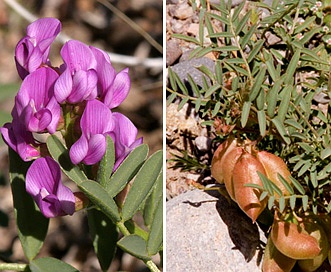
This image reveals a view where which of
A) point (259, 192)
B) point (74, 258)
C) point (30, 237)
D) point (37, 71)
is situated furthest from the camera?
point (74, 258)

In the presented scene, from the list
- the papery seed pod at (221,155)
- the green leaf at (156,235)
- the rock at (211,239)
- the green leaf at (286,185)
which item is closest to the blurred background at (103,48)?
the rock at (211,239)

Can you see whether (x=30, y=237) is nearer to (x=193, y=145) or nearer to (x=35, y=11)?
(x=193, y=145)

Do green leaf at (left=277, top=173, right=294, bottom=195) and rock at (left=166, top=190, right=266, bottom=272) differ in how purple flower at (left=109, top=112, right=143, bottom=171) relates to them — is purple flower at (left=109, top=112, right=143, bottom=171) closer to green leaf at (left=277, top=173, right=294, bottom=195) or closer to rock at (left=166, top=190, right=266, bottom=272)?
green leaf at (left=277, top=173, right=294, bottom=195)

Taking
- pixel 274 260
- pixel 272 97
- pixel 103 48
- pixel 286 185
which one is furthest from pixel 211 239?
pixel 103 48

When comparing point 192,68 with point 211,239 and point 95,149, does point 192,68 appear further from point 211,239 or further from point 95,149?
point 95,149

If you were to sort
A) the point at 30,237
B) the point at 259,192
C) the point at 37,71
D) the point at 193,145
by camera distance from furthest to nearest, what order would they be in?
1. the point at 193,145
2. the point at 259,192
3. the point at 30,237
4. the point at 37,71

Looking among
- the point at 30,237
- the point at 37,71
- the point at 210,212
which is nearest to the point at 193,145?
the point at 210,212

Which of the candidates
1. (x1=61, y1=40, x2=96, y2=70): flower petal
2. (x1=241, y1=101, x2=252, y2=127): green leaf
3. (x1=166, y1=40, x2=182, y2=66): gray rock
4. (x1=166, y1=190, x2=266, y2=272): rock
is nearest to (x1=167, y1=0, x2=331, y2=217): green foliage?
(x1=241, y1=101, x2=252, y2=127): green leaf
